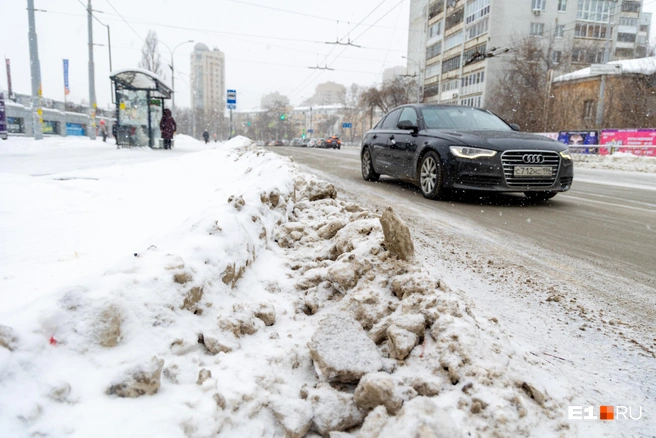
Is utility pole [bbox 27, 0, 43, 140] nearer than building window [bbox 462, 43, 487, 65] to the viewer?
Yes

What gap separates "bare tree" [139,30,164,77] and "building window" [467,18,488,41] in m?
37.8

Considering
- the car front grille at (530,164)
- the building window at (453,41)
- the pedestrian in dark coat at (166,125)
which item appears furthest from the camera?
the building window at (453,41)

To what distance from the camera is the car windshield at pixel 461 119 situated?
6621mm

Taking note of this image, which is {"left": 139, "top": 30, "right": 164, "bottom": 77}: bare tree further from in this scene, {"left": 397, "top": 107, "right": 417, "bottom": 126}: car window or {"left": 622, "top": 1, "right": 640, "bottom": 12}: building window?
{"left": 622, "top": 1, "right": 640, "bottom": 12}: building window

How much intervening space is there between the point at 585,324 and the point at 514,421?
1153 mm

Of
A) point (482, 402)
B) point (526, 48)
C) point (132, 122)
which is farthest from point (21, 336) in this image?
point (526, 48)

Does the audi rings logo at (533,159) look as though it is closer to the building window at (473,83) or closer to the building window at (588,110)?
the building window at (588,110)

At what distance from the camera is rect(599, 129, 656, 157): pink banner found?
18016mm

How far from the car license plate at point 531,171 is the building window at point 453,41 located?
57.5 m

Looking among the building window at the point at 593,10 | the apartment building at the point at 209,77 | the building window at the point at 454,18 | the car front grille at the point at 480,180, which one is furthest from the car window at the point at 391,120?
the apartment building at the point at 209,77

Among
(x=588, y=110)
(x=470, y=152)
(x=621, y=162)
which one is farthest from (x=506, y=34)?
(x=470, y=152)

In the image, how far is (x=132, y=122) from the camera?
19.2 meters

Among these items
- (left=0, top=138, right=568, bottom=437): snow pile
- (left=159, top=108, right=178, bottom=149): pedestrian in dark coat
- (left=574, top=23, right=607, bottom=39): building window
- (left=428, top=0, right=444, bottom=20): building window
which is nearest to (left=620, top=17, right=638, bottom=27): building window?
(left=574, top=23, right=607, bottom=39): building window

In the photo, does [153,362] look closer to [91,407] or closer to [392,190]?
[91,407]
